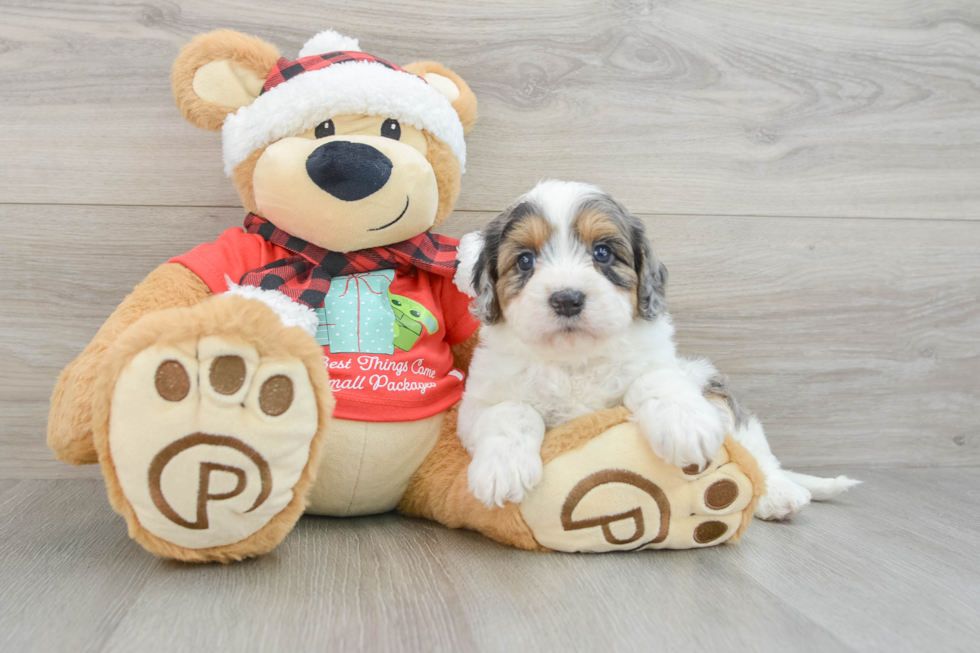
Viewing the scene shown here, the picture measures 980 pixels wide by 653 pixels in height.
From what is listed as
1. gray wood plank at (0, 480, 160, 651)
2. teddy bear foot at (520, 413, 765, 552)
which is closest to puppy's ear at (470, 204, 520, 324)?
teddy bear foot at (520, 413, 765, 552)

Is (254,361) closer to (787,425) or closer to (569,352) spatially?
(569,352)

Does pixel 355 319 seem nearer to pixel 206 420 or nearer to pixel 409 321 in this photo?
pixel 409 321

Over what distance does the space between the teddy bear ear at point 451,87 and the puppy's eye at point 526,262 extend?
0.51 m

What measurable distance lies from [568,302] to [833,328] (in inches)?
53.4

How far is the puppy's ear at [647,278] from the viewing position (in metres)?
1.45

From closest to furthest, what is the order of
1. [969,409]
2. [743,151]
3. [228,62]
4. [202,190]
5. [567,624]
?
[567,624] < [228,62] < [202,190] < [743,151] < [969,409]

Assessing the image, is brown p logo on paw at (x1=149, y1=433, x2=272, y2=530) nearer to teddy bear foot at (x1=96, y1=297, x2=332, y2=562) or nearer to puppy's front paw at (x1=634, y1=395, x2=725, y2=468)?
teddy bear foot at (x1=96, y1=297, x2=332, y2=562)

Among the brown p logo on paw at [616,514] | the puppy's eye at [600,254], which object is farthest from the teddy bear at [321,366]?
the puppy's eye at [600,254]

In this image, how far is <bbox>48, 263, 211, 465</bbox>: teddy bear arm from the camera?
1229 mm

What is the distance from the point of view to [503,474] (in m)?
1.22

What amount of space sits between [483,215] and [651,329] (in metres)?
0.76

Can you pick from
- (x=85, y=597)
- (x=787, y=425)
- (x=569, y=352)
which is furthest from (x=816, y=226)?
(x=85, y=597)

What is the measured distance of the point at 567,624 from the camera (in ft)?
3.34

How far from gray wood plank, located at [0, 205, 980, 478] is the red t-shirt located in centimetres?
44
